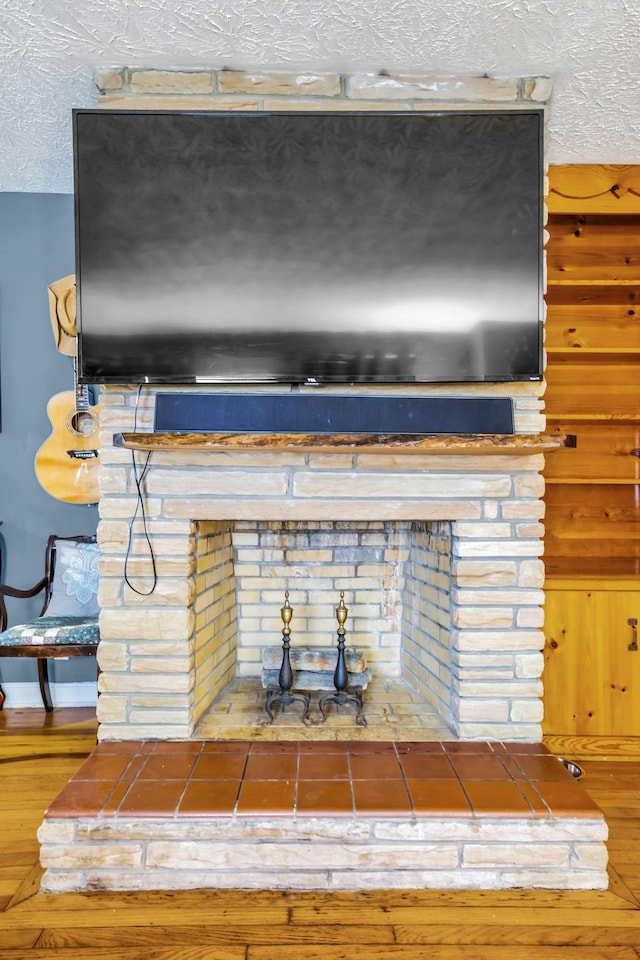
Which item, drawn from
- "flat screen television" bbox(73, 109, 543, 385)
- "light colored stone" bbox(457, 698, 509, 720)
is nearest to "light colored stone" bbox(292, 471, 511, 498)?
"flat screen television" bbox(73, 109, 543, 385)

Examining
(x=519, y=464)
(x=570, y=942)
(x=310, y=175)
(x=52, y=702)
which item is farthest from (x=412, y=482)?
(x=52, y=702)

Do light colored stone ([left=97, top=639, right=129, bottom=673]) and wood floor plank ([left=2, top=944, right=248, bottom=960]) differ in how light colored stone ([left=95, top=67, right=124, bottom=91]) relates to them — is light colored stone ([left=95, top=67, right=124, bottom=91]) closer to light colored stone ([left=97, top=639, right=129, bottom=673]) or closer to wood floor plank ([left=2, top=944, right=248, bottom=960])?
light colored stone ([left=97, top=639, right=129, bottom=673])

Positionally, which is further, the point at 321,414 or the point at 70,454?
the point at 70,454

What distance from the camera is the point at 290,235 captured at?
1.75 meters

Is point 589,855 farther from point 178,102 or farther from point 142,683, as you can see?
point 178,102

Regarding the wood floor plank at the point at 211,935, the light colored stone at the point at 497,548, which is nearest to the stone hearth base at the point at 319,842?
the wood floor plank at the point at 211,935

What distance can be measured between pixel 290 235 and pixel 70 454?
1425 millimetres

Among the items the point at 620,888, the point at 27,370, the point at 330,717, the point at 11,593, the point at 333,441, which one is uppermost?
the point at 27,370

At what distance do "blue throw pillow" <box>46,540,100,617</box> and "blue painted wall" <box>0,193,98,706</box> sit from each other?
0.60 ft

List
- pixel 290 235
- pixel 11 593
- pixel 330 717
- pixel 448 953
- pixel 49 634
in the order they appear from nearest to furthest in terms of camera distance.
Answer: pixel 448 953
pixel 290 235
pixel 330 717
pixel 49 634
pixel 11 593

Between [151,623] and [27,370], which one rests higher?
[27,370]

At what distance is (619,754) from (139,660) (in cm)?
179

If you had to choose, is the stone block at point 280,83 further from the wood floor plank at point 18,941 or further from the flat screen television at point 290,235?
the wood floor plank at point 18,941

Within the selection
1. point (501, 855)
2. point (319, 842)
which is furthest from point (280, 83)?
point (501, 855)
